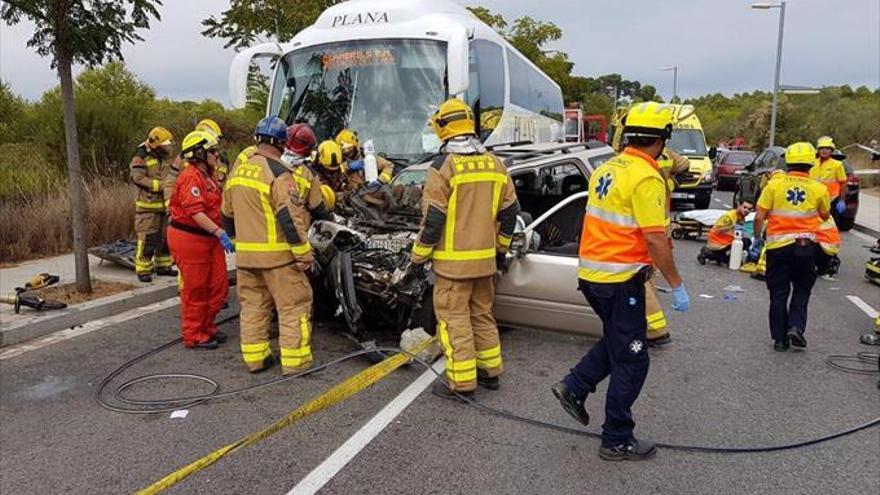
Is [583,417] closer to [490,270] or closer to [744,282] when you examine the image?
[490,270]

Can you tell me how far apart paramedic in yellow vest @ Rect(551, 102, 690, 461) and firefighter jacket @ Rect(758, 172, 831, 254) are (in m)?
2.61

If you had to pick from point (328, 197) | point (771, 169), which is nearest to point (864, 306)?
point (771, 169)

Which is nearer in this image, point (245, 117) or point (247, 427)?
point (247, 427)

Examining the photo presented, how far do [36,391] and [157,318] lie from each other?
78.8 inches

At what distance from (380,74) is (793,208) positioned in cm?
513

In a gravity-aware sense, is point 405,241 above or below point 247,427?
above

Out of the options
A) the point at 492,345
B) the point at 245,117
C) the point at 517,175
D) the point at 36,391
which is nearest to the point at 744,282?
the point at 517,175

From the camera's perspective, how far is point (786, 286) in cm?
570

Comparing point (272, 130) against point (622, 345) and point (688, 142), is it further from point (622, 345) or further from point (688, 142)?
point (688, 142)

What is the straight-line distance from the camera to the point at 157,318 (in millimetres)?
6715

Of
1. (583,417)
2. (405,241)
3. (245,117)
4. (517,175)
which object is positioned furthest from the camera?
(245,117)

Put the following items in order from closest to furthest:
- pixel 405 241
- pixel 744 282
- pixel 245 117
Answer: pixel 405 241, pixel 744 282, pixel 245 117

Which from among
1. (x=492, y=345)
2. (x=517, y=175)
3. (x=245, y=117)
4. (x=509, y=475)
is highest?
(x=245, y=117)

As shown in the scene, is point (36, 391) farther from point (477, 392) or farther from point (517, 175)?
point (517, 175)
